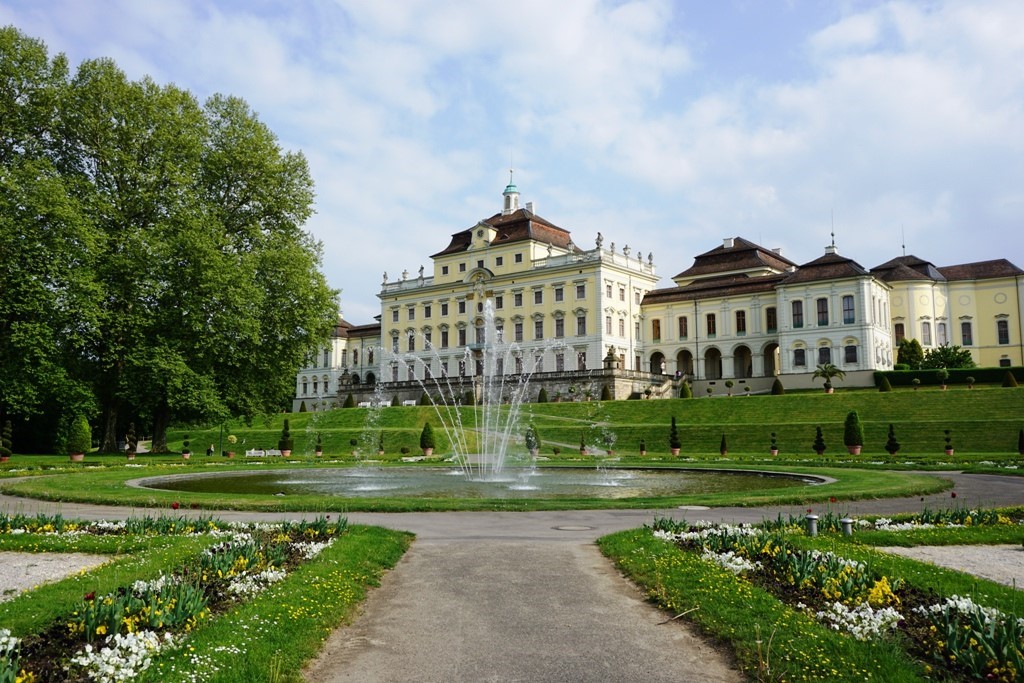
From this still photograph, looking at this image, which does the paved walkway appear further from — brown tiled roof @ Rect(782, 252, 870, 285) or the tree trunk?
brown tiled roof @ Rect(782, 252, 870, 285)

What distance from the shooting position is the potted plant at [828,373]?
2080 inches

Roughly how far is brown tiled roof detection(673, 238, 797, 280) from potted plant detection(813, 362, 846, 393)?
47.8ft

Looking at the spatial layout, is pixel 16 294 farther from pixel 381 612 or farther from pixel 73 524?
pixel 381 612

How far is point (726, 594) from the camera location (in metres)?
6.68

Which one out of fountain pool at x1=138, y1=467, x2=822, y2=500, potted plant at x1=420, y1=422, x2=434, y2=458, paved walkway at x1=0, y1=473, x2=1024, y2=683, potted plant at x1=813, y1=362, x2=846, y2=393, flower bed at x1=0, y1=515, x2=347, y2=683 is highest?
potted plant at x1=813, y1=362, x2=846, y2=393

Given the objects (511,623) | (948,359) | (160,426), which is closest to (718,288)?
(948,359)

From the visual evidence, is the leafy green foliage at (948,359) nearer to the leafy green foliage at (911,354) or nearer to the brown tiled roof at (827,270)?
the leafy green foliage at (911,354)

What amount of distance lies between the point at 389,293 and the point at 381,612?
70.7 metres

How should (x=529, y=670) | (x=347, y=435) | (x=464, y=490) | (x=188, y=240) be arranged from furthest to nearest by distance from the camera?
1. (x=347, y=435)
2. (x=188, y=240)
3. (x=464, y=490)
4. (x=529, y=670)

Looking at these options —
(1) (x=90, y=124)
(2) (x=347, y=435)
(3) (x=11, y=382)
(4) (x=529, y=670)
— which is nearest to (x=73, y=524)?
(4) (x=529, y=670)

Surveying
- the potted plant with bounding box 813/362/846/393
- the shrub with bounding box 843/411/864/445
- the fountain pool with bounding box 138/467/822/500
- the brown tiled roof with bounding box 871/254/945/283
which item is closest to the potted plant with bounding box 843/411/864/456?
the shrub with bounding box 843/411/864/445

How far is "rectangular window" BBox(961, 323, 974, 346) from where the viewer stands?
208 ft

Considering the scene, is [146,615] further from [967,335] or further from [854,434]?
[967,335]

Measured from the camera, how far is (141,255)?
28859 mm
